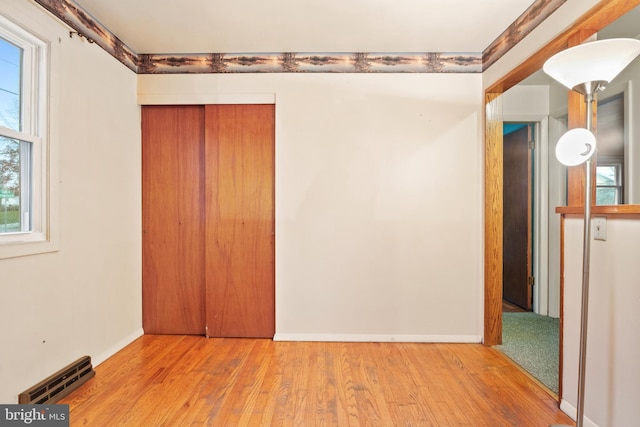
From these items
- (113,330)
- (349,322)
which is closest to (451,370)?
(349,322)

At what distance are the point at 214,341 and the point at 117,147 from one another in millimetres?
1840

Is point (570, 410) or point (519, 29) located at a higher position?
point (519, 29)

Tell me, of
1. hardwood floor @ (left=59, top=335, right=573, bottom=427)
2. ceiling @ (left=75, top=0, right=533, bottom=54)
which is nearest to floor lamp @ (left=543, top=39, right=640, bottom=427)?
hardwood floor @ (left=59, top=335, right=573, bottom=427)

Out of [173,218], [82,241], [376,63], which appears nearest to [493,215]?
[376,63]

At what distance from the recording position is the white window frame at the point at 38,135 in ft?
6.16

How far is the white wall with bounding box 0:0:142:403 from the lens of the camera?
176cm

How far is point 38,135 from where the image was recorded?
1.94 metres

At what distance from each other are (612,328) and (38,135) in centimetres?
335

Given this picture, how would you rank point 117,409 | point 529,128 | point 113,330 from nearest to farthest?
point 117,409, point 113,330, point 529,128

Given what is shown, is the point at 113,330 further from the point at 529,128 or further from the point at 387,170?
the point at 529,128

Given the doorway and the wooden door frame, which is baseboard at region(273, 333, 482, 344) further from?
the doorway

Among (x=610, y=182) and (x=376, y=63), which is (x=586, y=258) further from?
(x=376, y=63)

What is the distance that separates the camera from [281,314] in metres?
2.81

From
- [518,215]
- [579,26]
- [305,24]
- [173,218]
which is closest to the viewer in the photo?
[579,26]
